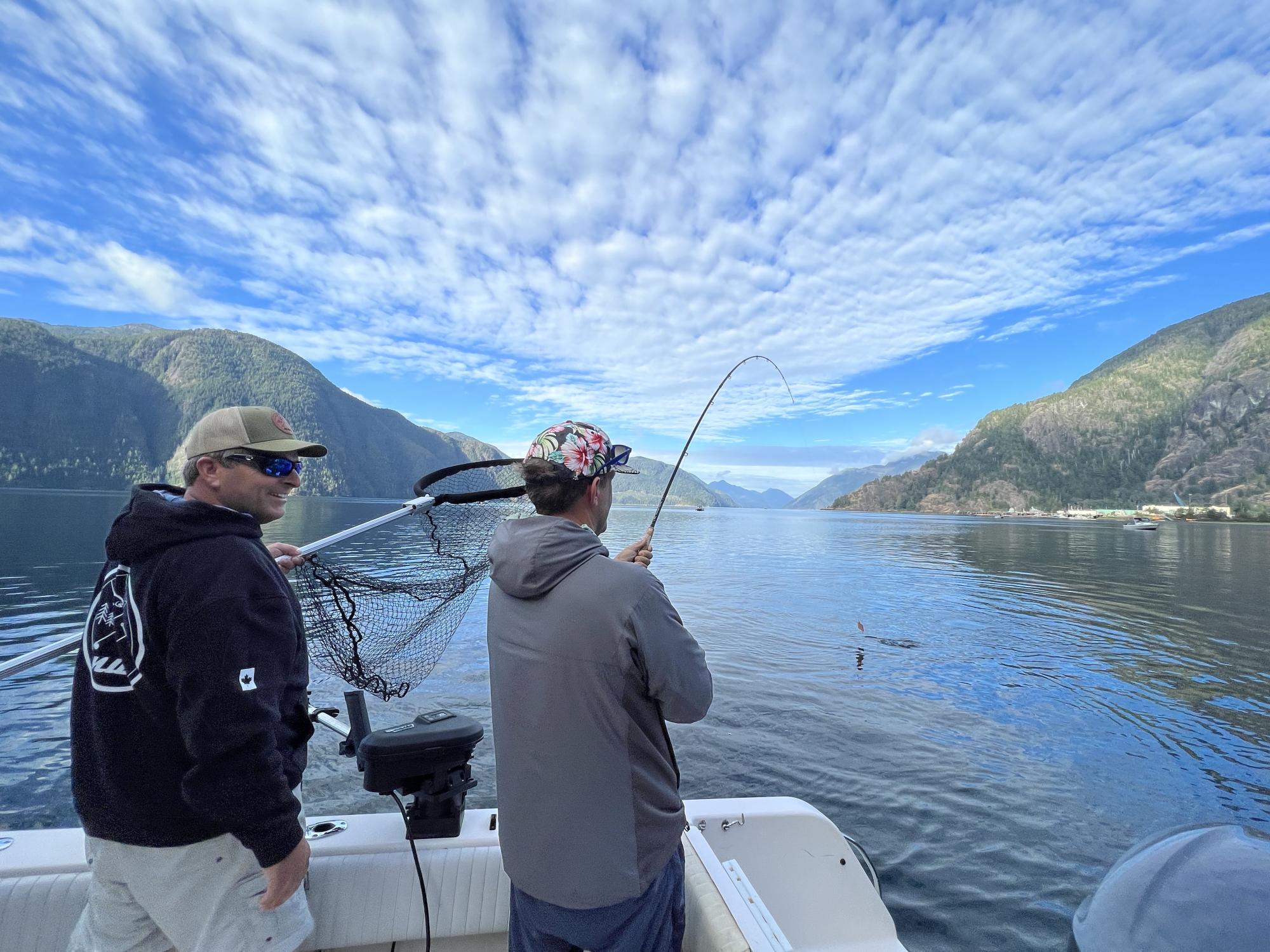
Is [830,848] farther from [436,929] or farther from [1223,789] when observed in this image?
[1223,789]

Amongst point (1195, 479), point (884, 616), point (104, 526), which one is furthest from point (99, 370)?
point (1195, 479)

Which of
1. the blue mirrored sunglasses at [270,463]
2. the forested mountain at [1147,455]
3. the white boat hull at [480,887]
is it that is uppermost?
the forested mountain at [1147,455]

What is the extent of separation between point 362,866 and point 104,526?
178 ft

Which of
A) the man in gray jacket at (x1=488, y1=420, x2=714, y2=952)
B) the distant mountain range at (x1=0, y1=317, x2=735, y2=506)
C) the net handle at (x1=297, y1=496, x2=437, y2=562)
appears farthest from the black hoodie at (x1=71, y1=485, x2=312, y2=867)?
the distant mountain range at (x1=0, y1=317, x2=735, y2=506)

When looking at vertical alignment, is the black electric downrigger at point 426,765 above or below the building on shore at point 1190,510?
below

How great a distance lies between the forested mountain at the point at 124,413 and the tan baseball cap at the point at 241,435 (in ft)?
392

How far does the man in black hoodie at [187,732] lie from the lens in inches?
68.0

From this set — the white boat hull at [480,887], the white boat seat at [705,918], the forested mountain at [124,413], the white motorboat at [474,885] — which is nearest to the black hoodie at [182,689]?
the white motorboat at [474,885]

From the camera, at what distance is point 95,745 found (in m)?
1.84

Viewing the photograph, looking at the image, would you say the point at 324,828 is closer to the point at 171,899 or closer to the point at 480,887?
the point at 480,887

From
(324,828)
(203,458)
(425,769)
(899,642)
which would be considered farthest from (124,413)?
(203,458)

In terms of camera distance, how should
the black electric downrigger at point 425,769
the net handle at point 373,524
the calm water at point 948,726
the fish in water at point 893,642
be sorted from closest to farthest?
1. the black electric downrigger at point 425,769
2. the net handle at point 373,524
3. the calm water at point 948,726
4. the fish in water at point 893,642

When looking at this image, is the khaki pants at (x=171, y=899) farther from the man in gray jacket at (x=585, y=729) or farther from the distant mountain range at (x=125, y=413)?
the distant mountain range at (x=125, y=413)

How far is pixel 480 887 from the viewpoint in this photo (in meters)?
3.08
